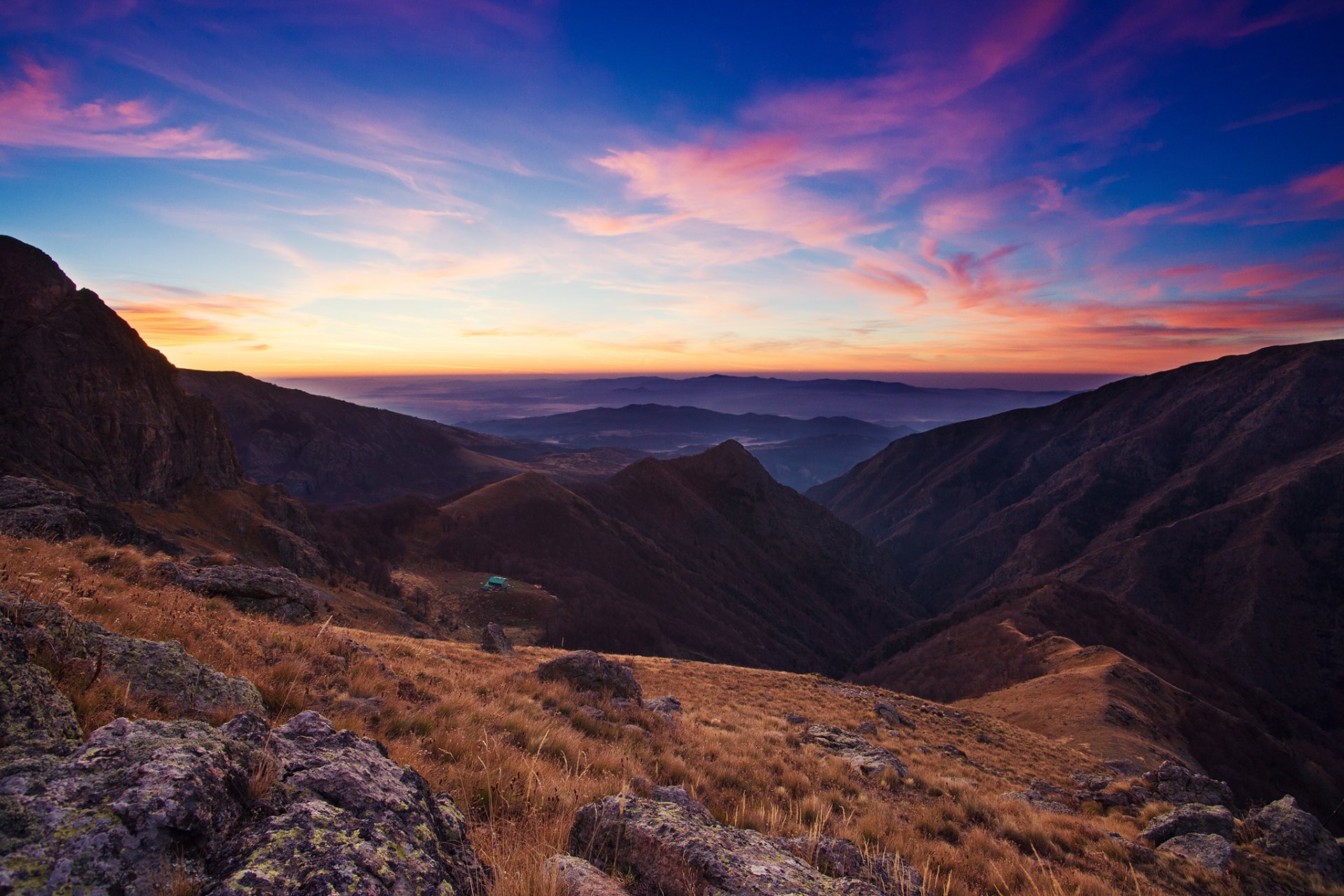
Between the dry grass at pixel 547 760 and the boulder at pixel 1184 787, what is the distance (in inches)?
139

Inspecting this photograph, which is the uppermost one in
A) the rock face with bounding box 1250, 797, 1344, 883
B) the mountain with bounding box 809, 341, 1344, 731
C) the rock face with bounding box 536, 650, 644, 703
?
the rock face with bounding box 536, 650, 644, 703

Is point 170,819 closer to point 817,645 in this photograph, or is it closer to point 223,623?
point 223,623

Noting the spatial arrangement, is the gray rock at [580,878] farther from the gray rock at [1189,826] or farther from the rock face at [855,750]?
the gray rock at [1189,826]

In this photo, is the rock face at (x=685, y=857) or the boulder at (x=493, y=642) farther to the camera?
the boulder at (x=493, y=642)

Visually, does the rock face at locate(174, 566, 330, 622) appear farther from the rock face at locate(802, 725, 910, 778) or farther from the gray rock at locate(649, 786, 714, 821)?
the rock face at locate(802, 725, 910, 778)

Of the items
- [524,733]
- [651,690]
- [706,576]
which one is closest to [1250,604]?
[706,576]

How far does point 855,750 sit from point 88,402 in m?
49.5

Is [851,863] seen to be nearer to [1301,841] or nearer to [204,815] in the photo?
[204,815]

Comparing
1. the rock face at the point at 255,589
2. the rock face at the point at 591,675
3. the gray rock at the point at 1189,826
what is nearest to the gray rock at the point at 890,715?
the gray rock at the point at 1189,826

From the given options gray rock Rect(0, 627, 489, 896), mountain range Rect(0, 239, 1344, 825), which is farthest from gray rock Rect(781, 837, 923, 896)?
mountain range Rect(0, 239, 1344, 825)

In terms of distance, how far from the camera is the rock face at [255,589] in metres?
12.2

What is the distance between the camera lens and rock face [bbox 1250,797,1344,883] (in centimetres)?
891

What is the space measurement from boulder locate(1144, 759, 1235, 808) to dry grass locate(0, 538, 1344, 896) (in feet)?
11.6

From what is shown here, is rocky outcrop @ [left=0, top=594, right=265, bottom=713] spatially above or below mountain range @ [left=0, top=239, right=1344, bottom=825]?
above
